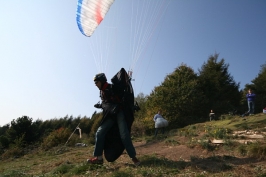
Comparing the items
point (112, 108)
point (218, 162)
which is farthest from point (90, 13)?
point (218, 162)

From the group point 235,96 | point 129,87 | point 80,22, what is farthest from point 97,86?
point 235,96

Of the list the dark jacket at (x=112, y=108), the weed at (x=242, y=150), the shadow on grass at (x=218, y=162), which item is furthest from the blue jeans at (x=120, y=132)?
the weed at (x=242, y=150)

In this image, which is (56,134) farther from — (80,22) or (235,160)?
(235,160)

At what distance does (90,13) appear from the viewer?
680 centimetres

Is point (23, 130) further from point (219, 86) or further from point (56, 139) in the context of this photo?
point (219, 86)

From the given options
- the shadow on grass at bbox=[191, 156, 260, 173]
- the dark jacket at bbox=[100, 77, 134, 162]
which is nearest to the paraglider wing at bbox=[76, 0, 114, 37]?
the dark jacket at bbox=[100, 77, 134, 162]

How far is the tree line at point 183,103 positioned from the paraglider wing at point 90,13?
12897 mm

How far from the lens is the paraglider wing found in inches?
255

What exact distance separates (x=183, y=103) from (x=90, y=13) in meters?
16.6

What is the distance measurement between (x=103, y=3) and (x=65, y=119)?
121 ft

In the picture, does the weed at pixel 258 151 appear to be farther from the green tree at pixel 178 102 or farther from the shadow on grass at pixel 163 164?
the green tree at pixel 178 102

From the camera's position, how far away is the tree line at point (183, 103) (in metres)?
20.9

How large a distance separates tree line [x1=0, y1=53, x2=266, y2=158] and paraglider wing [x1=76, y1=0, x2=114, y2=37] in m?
12.9

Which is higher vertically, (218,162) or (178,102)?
(178,102)
